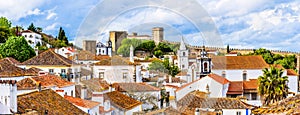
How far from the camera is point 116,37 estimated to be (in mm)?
9438

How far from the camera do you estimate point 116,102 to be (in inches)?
508

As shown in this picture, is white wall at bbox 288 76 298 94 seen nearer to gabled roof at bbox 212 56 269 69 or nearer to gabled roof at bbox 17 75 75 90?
gabled roof at bbox 212 56 269 69

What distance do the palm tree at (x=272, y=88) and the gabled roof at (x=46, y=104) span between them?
73.2 feet

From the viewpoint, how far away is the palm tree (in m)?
34.0

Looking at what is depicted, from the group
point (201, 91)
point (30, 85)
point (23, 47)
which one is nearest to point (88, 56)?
point (201, 91)

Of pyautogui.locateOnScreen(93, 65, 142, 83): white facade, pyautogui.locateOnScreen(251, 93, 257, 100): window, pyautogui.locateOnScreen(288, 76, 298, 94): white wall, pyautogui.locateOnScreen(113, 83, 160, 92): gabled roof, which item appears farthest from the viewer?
pyautogui.locateOnScreen(288, 76, 298, 94): white wall

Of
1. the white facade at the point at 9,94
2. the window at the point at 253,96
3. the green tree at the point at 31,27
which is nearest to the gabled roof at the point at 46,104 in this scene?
the white facade at the point at 9,94

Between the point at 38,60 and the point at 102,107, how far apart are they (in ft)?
66.5

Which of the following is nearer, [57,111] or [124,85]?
[124,85]

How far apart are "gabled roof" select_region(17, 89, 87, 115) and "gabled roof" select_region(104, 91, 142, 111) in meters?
1.01

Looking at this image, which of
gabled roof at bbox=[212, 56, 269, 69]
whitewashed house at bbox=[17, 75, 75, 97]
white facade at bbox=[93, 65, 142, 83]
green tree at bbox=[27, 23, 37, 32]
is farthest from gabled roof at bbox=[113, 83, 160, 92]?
green tree at bbox=[27, 23, 37, 32]

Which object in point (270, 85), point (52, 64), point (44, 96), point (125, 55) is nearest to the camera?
point (125, 55)

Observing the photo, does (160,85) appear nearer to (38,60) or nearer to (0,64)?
(0,64)

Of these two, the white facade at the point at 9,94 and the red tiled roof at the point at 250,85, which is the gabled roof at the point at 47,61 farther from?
the white facade at the point at 9,94
